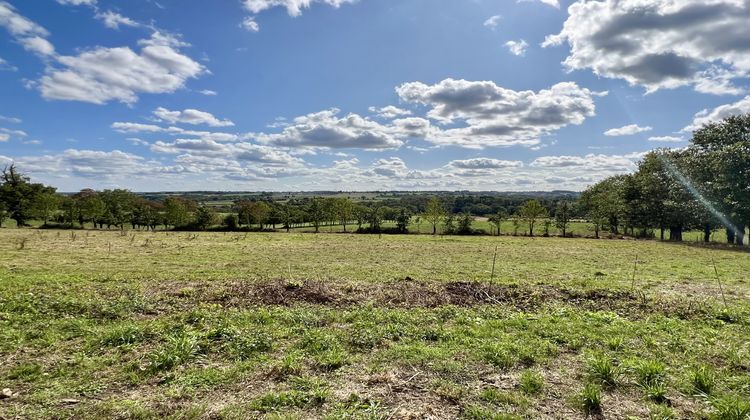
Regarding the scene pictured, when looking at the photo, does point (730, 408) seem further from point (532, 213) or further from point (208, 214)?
point (208, 214)

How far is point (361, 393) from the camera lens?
5727mm

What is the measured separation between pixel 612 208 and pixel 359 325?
66241mm

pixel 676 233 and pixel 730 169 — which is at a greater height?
pixel 730 169

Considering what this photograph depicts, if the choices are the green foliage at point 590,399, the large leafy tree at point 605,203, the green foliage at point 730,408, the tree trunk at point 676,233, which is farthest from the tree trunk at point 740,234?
the green foliage at point 590,399

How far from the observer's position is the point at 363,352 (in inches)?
289

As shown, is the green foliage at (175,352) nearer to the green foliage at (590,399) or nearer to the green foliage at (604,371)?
the green foliage at (590,399)

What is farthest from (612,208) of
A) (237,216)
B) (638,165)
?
(237,216)

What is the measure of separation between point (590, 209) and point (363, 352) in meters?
80.9

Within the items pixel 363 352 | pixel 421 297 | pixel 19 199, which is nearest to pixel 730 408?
pixel 363 352

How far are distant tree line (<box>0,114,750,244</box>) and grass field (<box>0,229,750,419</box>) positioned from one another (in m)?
34.4

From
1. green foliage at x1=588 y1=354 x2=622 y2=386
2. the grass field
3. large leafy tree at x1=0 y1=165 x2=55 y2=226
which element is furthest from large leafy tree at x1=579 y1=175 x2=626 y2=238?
large leafy tree at x1=0 y1=165 x2=55 y2=226

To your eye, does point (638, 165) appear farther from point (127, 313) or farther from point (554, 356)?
point (127, 313)

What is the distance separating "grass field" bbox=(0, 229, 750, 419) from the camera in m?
5.39

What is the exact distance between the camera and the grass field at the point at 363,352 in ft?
17.7
